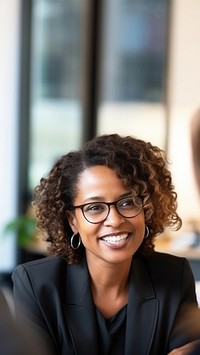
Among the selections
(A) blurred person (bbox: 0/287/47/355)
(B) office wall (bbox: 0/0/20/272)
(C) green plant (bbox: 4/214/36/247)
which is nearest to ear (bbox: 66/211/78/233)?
(A) blurred person (bbox: 0/287/47/355)

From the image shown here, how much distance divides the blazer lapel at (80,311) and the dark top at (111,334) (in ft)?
0.09

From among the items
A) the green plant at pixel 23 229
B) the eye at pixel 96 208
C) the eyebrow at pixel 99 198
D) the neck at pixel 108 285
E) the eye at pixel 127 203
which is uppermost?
the eyebrow at pixel 99 198

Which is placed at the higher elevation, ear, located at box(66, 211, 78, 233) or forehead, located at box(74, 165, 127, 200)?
forehead, located at box(74, 165, 127, 200)

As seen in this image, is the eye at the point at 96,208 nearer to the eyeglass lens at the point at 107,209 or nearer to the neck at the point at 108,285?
the eyeglass lens at the point at 107,209

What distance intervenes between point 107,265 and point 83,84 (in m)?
4.10

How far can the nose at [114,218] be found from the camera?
174 cm

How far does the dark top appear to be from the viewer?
→ 182cm

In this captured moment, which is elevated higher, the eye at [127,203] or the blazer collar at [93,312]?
the eye at [127,203]

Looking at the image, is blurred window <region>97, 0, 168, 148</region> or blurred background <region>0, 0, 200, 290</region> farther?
blurred window <region>97, 0, 168, 148</region>

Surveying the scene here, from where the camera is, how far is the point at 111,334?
1.83 m

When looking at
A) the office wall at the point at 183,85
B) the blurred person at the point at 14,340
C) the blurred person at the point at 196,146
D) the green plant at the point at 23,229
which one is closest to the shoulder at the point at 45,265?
the blurred person at the point at 196,146

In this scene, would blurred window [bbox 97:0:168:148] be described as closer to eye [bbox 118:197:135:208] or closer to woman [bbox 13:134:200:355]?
woman [bbox 13:134:200:355]

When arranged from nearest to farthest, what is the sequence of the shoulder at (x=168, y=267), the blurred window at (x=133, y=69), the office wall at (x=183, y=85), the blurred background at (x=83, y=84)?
Result: 1. the shoulder at (x=168, y=267)
2. the office wall at (x=183, y=85)
3. the blurred background at (x=83, y=84)
4. the blurred window at (x=133, y=69)

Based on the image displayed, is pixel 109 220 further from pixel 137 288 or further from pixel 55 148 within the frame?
pixel 55 148
